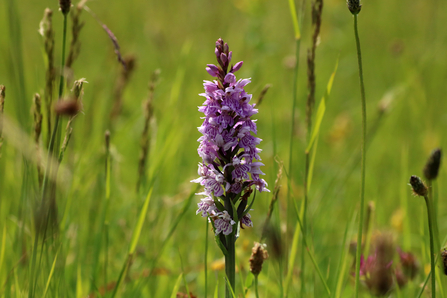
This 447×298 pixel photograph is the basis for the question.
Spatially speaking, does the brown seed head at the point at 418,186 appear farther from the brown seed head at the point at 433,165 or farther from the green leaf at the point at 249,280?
the green leaf at the point at 249,280

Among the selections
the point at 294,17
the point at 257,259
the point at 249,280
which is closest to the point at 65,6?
the point at 294,17

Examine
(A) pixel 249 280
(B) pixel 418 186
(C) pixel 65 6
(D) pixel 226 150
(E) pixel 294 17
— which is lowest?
(A) pixel 249 280

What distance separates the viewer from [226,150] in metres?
1.52

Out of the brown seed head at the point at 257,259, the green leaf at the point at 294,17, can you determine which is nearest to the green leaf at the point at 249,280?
the brown seed head at the point at 257,259

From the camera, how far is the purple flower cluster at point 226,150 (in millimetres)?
1508

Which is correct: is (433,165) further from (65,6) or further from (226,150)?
(65,6)

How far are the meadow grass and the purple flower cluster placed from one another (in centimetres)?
18

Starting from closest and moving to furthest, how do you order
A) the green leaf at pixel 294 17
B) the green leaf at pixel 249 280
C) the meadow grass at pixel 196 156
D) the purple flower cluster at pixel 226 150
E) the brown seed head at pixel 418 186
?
the brown seed head at pixel 418 186 → the purple flower cluster at pixel 226 150 → the green leaf at pixel 249 280 → the meadow grass at pixel 196 156 → the green leaf at pixel 294 17

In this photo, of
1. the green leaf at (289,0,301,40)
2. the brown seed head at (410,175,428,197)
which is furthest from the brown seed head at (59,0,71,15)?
the brown seed head at (410,175,428,197)

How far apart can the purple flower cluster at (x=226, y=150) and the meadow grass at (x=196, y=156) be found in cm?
18

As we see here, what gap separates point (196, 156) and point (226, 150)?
134 inches

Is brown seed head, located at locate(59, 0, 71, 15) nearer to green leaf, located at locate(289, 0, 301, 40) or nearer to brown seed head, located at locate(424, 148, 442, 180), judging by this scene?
green leaf, located at locate(289, 0, 301, 40)

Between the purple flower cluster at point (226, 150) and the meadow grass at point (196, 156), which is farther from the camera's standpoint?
the meadow grass at point (196, 156)

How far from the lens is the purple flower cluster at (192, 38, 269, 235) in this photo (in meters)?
1.51
